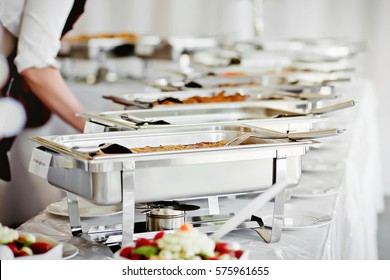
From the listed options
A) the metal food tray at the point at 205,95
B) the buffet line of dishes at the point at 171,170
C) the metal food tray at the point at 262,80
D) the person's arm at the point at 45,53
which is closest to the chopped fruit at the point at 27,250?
the buffet line of dishes at the point at 171,170

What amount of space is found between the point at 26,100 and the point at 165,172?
4.28ft

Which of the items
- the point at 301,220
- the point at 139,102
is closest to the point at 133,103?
the point at 139,102

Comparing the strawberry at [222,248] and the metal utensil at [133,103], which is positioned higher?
the metal utensil at [133,103]

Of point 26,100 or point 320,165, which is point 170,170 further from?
point 26,100

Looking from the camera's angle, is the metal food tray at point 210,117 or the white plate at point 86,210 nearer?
the white plate at point 86,210

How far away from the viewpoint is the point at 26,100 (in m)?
2.31

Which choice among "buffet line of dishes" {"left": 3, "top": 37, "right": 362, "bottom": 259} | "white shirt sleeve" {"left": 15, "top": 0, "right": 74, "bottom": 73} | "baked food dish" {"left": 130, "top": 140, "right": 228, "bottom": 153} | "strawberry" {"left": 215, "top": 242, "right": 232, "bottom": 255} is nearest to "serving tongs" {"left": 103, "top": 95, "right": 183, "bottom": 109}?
"buffet line of dishes" {"left": 3, "top": 37, "right": 362, "bottom": 259}

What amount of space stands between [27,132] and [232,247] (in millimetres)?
1539

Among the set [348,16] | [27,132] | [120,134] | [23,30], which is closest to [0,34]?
[23,30]

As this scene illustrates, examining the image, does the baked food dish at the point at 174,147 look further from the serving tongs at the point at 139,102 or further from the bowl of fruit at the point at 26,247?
the serving tongs at the point at 139,102

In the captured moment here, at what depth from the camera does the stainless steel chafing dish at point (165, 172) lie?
3.53ft

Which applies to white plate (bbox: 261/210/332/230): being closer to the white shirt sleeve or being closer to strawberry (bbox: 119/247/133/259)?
strawberry (bbox: 119/247/133/259)

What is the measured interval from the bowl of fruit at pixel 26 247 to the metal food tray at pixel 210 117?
0.49 metres

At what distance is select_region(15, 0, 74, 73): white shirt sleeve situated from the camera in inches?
80.4
